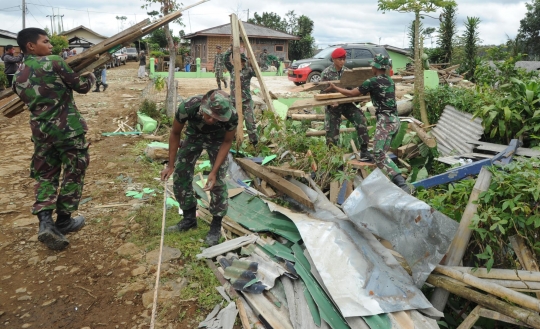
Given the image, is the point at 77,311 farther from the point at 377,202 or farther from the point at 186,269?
the point at 377,202

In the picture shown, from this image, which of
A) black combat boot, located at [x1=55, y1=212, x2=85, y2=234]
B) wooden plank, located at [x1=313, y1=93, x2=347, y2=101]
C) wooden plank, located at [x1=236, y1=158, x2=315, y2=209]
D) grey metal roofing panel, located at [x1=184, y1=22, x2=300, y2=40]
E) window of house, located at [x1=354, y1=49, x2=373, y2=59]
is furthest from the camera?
grey metal roofing panel, located at [x1=184, y1=22, x2=300, y2=40]

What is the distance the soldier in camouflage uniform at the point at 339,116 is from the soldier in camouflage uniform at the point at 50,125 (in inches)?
142

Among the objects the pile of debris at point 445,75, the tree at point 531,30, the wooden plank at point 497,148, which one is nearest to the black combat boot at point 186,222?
the wooden plank at point 497,148

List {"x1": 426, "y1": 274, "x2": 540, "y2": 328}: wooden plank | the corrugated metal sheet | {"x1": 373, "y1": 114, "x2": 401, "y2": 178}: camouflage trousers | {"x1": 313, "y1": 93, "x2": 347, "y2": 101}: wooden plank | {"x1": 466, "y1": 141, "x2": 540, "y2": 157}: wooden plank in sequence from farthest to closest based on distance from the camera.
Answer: the corrugated metal sheet
{"x1": 313, "y1": 93, "x2": 347, "y2": 101}: wooden plank
{"x1": 373, "y1": 114, "x2": 401, "y2": 178}: camouflage trousers
{"x1": 466, "y1": 141, "x2": 540, "y2": 157}: wooden plank
{"x1": 426, "y1": 274, "x2": 540, "y2": 328}: wooden plank

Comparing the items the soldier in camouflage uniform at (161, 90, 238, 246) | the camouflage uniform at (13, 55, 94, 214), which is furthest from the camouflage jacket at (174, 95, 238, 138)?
the camouflage uniform at (13, 55, 94, 214)

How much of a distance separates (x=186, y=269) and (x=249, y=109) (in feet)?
13.6

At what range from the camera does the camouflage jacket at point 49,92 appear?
144 inches

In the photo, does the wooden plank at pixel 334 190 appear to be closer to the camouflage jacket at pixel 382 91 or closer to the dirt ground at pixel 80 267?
the camouflage jacket at pixel 382 91

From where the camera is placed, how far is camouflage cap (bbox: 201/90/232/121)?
337cm

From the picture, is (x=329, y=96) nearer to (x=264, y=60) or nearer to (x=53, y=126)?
(x=53, y=126)

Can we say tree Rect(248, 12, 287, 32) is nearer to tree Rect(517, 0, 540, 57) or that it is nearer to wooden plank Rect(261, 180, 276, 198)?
tree Rect(517, 0, 540, 57)

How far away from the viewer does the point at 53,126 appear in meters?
3.77

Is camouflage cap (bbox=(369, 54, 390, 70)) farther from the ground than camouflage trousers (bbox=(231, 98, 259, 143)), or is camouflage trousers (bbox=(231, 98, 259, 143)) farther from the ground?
camouflage cap (bbox=(369, 54, 390, 70))

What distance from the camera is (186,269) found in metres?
3.59
